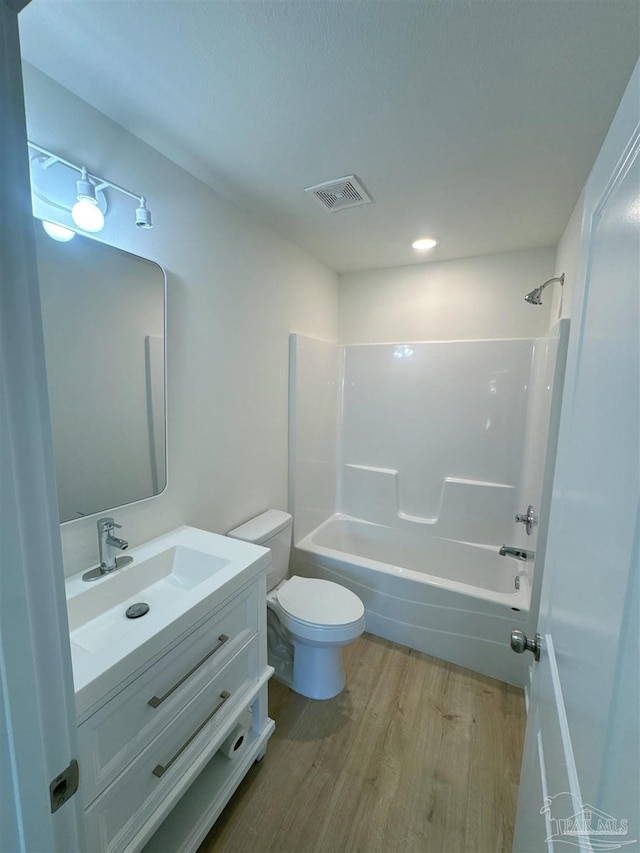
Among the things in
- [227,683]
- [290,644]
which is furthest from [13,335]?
[290,644]

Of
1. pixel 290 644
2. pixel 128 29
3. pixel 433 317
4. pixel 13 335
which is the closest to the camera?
pixel 13 335

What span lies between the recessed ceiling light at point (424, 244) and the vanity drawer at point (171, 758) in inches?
92.6

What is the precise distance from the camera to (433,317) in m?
2.74

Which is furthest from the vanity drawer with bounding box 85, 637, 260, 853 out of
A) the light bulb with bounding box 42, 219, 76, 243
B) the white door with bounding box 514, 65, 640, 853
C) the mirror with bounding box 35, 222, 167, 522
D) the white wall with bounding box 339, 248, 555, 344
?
the white wall with bounding box 339, 248, 555, 344

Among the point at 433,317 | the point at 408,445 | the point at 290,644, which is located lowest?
the point at 290,644

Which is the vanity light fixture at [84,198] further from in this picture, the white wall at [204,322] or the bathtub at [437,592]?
the bathtub at [437,592]

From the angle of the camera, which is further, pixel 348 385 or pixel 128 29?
pixel 348 385

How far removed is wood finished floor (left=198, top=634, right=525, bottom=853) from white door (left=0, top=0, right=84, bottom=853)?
3.96 ft

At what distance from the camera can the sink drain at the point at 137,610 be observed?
1.21 meters

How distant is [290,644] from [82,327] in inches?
71.9

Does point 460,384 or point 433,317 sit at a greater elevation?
point 433,317

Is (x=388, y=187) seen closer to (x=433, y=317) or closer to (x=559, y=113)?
(x=559, y=113)

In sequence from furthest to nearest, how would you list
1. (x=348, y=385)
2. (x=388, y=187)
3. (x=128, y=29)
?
(x=348, y=385), (x=388, y=187), (x=128, y=29)

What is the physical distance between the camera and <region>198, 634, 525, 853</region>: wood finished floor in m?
1.28
